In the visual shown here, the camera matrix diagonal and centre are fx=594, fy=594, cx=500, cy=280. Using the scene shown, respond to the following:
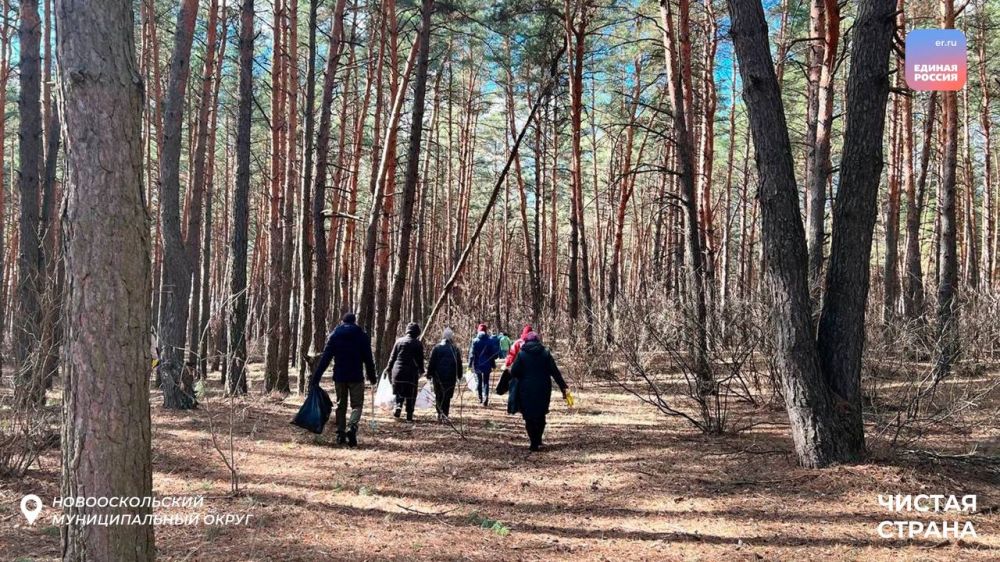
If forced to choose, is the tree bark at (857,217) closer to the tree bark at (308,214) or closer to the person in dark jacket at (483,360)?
the person in dark jacket at (483,360)

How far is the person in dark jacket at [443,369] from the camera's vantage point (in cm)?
930

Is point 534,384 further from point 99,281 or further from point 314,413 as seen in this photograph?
point 99,281

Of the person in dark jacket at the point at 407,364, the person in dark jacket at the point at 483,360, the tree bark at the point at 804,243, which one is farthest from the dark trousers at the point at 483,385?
the tree bark at the point at 804,243

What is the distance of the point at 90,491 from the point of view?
8.57 ft

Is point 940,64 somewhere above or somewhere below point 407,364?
above

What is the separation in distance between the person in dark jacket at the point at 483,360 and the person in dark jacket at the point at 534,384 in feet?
11.7

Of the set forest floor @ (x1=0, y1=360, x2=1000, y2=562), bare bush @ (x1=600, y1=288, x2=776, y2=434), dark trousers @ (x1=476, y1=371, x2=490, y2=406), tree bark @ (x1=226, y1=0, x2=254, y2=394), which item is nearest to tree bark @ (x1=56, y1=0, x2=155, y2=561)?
forest floor @ (x1=0, y1=360, x2=1000, y2=562)

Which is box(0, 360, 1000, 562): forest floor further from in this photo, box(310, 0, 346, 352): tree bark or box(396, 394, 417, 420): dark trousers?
box(310, 0, 346, 352): tree bark

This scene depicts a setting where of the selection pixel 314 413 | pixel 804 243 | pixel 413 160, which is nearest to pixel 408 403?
pixel 314 413

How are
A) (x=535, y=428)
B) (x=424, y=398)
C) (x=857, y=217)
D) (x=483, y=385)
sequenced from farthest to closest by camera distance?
(x=483, y=385) < (x=424, y=398) < (x=535, y=428) < (x=857, y=217)

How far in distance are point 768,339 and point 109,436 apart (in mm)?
6666

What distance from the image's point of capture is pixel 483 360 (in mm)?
11539

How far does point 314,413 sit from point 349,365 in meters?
0.73

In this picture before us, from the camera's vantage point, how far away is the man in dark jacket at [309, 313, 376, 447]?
7340 mm
